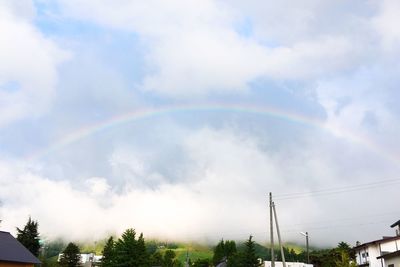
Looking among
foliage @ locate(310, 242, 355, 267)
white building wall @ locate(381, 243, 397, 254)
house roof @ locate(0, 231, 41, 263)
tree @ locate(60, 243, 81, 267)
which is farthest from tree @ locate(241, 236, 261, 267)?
tree @ locate(60, 243, 81, 267)

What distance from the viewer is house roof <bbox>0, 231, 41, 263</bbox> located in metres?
52.0

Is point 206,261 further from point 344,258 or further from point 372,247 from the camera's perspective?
point 344,258

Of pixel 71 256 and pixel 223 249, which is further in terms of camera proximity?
pixel 223 249

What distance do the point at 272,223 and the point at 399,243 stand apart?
33.4m

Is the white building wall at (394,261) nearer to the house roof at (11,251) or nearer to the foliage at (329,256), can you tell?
the foliage at (329,256)

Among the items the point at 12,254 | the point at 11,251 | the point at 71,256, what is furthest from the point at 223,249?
the point at 12,254

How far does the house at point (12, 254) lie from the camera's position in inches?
2031

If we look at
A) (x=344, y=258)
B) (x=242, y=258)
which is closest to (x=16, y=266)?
(x=344, y=258)

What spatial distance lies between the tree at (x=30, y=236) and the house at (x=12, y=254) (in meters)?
35.7

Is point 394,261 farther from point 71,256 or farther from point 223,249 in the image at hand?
point 223,249

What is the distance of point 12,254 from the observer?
2094 inches

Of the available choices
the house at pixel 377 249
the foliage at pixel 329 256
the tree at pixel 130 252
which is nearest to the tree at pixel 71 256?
the tree at pixel 130 252

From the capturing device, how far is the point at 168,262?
169 m

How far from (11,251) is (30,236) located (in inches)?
1597
